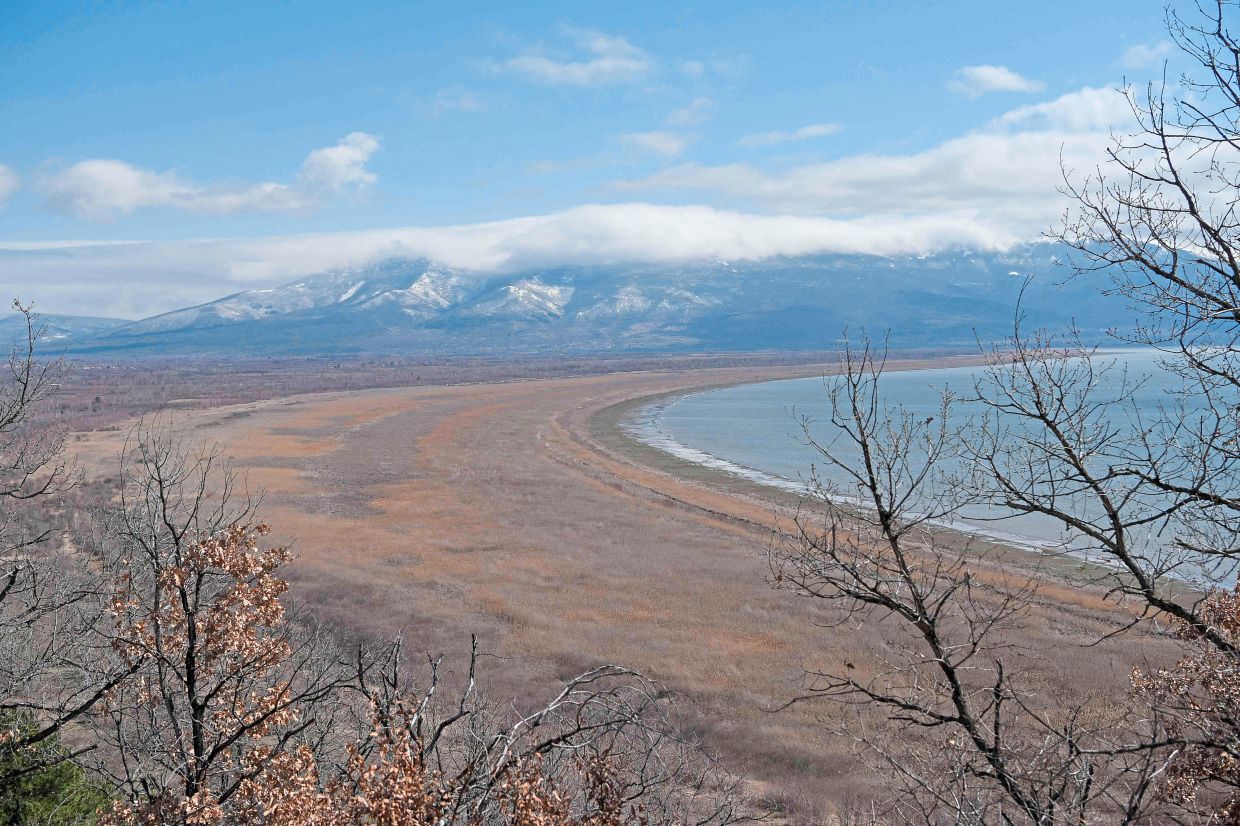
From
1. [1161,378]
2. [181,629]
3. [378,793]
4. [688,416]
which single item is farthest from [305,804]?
[1161,378]

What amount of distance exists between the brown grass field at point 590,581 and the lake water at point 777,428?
13.0 ft

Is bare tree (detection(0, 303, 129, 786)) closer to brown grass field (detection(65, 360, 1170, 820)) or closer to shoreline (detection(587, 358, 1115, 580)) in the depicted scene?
brown grass field (detection(65, 360, 1170, 820))

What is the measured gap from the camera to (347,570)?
3156 cm

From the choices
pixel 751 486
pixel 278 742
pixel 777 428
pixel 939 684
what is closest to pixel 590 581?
pixel 751 486

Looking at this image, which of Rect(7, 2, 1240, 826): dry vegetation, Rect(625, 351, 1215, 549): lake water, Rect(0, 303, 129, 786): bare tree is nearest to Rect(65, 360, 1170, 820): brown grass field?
Rect(7, 2, 1240, 826): dry vegetation

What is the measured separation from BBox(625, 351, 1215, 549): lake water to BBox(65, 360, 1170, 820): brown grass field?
3963 mm

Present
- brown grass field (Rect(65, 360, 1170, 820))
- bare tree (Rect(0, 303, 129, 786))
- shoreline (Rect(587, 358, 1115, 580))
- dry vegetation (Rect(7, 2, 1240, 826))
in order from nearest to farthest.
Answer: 1. dry vegetation (Rect(7, 2, 1240, 826))
2. bare tree (Rect(0, 303, 129, 786))
3. brown grass field (Rect(65, 360, 1170, 820))
4. shoreline (Rect(587, 358, 1115, 580))

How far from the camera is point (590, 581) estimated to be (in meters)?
30.6

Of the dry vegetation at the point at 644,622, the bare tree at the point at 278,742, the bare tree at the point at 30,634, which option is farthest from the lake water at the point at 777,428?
the bare tree at the point at 278,742

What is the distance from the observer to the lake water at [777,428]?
37.6m

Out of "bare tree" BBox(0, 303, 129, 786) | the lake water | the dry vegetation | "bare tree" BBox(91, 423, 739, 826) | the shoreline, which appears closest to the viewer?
"bare tree" BBox(91, 423, 739, 826)

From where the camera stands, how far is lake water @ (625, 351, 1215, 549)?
3762 centimetres

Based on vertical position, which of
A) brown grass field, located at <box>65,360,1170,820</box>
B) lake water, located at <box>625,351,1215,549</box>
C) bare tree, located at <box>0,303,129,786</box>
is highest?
bare tree, located at <box>0,303,129,786</box>

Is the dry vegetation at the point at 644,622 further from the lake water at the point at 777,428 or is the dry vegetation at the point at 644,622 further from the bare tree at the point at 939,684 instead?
the lake water at the point at 777,428
